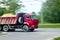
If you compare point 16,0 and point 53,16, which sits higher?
point 16,0

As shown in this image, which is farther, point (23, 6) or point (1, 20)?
point (23, 6)

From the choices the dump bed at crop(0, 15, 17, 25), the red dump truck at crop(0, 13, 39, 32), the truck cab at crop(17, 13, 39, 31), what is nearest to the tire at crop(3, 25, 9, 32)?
the red dump truck at crop(0, 13, 39, 32)

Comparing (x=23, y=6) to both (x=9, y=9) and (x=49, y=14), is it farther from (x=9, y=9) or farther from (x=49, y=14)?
(x=49, y=14)

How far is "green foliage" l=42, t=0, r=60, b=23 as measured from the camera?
76625 mm

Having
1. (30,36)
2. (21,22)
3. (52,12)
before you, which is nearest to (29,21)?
(21,22)

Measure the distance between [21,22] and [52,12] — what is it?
44781mm

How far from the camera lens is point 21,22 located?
33.0 m

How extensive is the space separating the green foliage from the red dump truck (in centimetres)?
4332

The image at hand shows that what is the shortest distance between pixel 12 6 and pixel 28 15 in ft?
88.7

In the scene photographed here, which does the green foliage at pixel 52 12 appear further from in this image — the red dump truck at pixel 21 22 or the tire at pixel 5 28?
the tire at pixel 5 28

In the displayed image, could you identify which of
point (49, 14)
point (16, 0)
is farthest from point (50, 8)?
point (16, 0)

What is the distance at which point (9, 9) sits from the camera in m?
60.1

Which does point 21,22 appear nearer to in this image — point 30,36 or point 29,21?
point 29,21

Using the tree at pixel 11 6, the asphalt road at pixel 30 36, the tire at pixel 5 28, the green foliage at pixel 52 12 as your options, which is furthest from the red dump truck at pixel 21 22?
the green foliage at pixel 52 12
